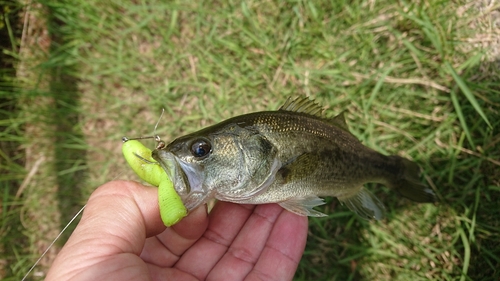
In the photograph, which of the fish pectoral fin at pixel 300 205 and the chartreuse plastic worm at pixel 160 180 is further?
the fish pectoral fin at pixel 300 205

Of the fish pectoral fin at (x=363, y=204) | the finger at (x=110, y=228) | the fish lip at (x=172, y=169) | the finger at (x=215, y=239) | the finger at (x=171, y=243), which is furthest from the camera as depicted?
the fish pectoral fin at (x=363, y=204)

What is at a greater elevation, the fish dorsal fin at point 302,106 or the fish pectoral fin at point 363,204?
the fish dorsal fin at point 302,106

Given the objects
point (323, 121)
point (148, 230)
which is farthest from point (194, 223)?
point (323, 121)

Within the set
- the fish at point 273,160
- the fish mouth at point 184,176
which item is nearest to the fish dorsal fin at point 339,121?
the fish at point 273,160

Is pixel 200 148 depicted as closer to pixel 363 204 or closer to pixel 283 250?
pixel 283 250

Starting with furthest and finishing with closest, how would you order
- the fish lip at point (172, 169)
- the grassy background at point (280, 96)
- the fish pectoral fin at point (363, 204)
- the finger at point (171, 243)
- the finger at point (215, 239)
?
the grassy background at point (280, 96), the fish pectoral fin at point (363, 204), the finger at point (215, 239), the finger at point (171, 243), the fish lip at point (172, 169)

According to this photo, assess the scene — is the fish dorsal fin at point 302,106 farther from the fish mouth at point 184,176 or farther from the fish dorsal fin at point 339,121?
the fish mouth at point 184,176
